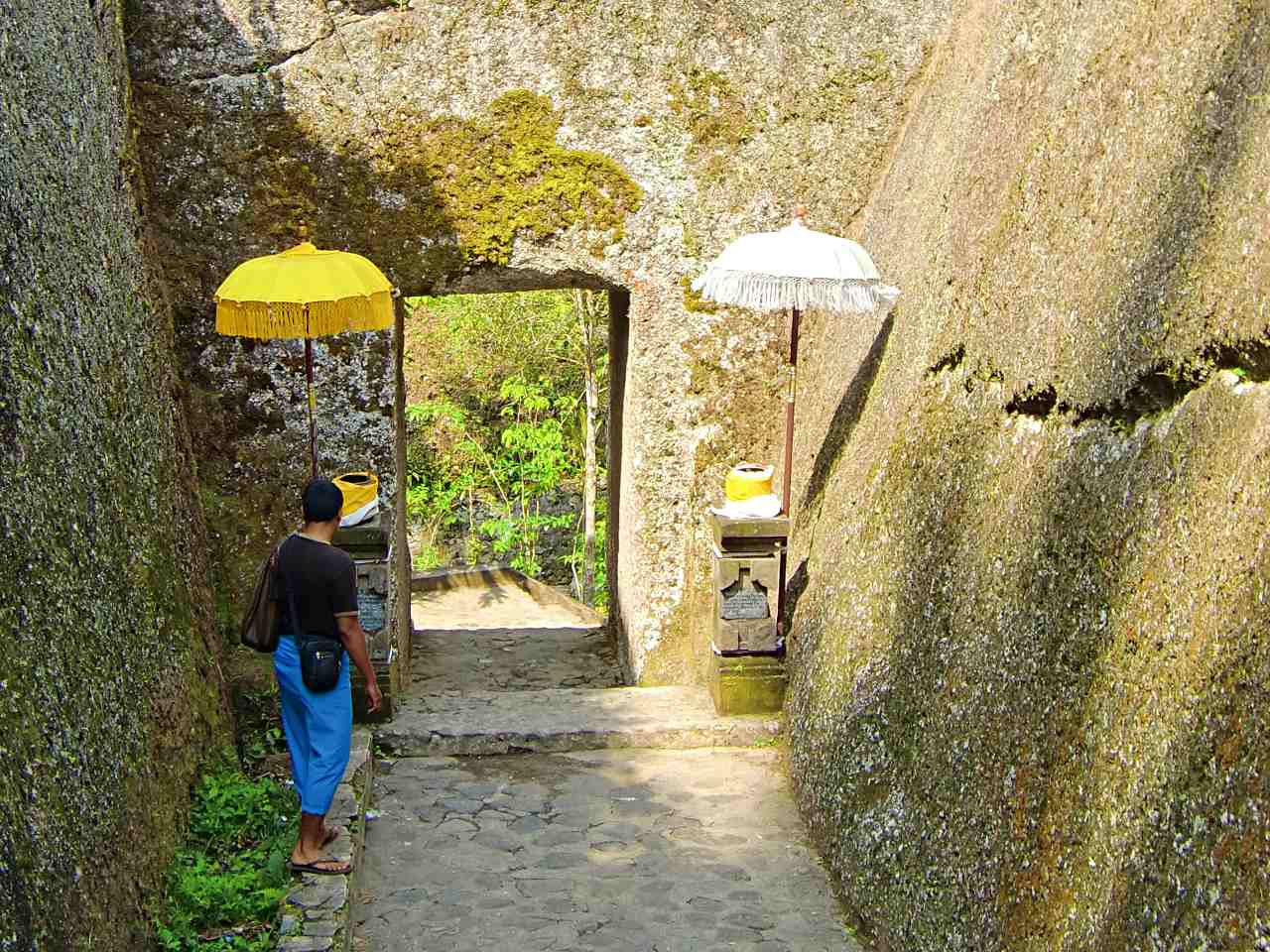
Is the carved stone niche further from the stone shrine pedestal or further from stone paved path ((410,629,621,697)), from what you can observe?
stone paved path ((410,629,621,697))

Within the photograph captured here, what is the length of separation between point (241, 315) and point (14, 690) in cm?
277

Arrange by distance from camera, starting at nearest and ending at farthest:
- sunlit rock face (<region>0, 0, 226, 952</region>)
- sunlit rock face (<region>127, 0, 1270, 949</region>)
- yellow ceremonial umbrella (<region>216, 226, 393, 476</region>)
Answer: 1. sunlit rock face (<region>127, 0, 1270, 949</region>)
2. sunlit rock face (<region>0, 0, 226, 952</region>)
3. yellow ceremonial umbrella (<region>216, 226, 393, 476</region>)

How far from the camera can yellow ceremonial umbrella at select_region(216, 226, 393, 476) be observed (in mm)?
5645

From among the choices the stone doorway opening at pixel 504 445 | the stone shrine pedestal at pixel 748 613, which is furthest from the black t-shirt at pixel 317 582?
the stone doorway opening at pixel 504 445

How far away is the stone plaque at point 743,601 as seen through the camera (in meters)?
6.40

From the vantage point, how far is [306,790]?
4.77 m

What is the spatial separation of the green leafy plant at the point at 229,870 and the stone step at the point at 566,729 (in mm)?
1045

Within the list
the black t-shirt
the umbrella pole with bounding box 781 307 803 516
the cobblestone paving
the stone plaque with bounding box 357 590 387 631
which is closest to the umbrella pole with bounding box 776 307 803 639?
the umbrella pole with bounding box 781 307 803 516

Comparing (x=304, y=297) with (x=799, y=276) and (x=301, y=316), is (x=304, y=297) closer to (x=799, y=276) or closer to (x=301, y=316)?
(x=301, y=316)

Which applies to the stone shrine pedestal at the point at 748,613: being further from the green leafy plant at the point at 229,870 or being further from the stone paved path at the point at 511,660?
the green leafy plant at the point at 229,870

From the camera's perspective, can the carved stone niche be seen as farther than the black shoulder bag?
Yes

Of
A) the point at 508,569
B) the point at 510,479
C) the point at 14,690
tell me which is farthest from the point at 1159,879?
the point at 510,479

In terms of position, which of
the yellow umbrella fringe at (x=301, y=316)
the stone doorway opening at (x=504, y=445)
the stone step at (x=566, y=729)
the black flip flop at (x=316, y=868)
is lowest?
the stone doorway opening at (x=504, y=445)

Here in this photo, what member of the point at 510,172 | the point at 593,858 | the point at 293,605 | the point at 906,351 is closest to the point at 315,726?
the point at 293,605
